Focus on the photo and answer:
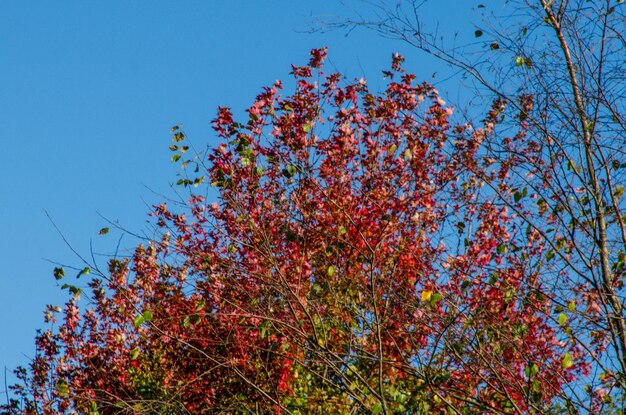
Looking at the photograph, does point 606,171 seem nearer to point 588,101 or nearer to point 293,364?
point 588,101

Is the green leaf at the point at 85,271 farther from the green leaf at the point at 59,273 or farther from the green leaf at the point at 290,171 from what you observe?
the green leaf at the point at 290,171

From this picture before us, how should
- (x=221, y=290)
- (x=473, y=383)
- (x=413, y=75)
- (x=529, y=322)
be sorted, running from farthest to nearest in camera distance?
1. (x=413, y=75)
2. (x=221, y=290)
3. (x=529, y=322)
4. (x=473, y=383)

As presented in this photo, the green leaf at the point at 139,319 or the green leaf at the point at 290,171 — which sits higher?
the green leaf at the point at 290,171

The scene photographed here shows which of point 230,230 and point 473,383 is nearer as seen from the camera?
point 473,383

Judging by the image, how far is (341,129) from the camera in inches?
369

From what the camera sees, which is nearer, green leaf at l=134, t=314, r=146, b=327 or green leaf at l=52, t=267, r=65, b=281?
green leaf at l=134, t=314, r=146, b=327

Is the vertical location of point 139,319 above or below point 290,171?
below

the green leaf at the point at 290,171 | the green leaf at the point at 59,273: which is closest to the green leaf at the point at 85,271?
the green leaf at the point at 59,273

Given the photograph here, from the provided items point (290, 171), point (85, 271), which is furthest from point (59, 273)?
point (290, 171)

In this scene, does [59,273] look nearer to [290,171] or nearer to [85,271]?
[85,271]

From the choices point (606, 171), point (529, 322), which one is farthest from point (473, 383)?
point (606, 171)

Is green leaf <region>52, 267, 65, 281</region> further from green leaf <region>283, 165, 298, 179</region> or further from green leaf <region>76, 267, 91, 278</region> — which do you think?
green leaf <region>283, 165, 298, 179</region>

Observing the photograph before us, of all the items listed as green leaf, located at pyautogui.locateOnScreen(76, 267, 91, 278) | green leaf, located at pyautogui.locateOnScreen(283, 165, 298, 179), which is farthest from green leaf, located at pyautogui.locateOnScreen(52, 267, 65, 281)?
green leaf, located at pyautogui.locateOnScreen(283, 165, 298, 179)

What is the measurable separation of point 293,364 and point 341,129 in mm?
2793
